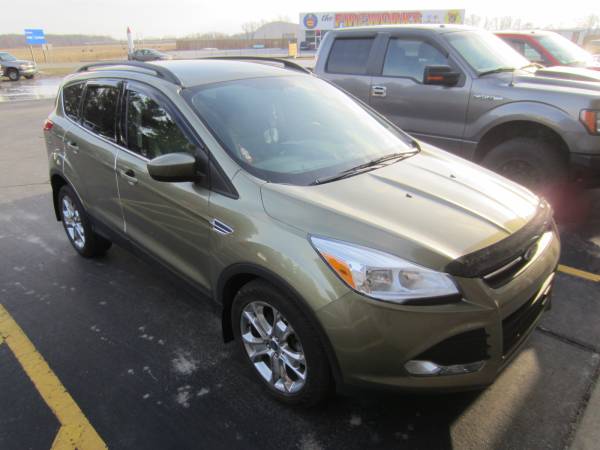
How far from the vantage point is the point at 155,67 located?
3.18 metres

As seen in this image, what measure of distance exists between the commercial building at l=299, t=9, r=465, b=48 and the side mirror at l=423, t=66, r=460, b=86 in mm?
37507

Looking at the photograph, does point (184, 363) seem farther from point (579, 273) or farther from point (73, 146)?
point (579, 273)

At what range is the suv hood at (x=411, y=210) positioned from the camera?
2.05 m

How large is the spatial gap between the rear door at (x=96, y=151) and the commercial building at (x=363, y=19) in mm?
39262

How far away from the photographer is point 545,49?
775cm

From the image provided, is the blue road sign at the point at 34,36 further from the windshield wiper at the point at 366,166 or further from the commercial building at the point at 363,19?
the windshield wiper at the point at 366,166

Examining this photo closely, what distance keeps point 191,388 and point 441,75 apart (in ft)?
14.0

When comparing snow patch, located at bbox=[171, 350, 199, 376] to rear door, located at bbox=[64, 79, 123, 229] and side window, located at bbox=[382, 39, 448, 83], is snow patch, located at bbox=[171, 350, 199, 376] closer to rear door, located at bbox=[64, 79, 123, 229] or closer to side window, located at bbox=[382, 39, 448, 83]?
rear door, located at bbox=[64, 79, 123, 229]

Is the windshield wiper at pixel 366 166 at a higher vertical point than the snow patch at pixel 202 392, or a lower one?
higher

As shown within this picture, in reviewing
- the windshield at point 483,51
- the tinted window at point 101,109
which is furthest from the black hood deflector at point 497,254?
the windshield at point 483,51

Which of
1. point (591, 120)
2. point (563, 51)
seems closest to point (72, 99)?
point (591, 120)

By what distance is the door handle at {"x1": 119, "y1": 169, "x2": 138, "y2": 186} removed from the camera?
3152 millimetres

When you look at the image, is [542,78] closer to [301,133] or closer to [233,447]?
[301,133]

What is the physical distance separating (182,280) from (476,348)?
6.10 ft
